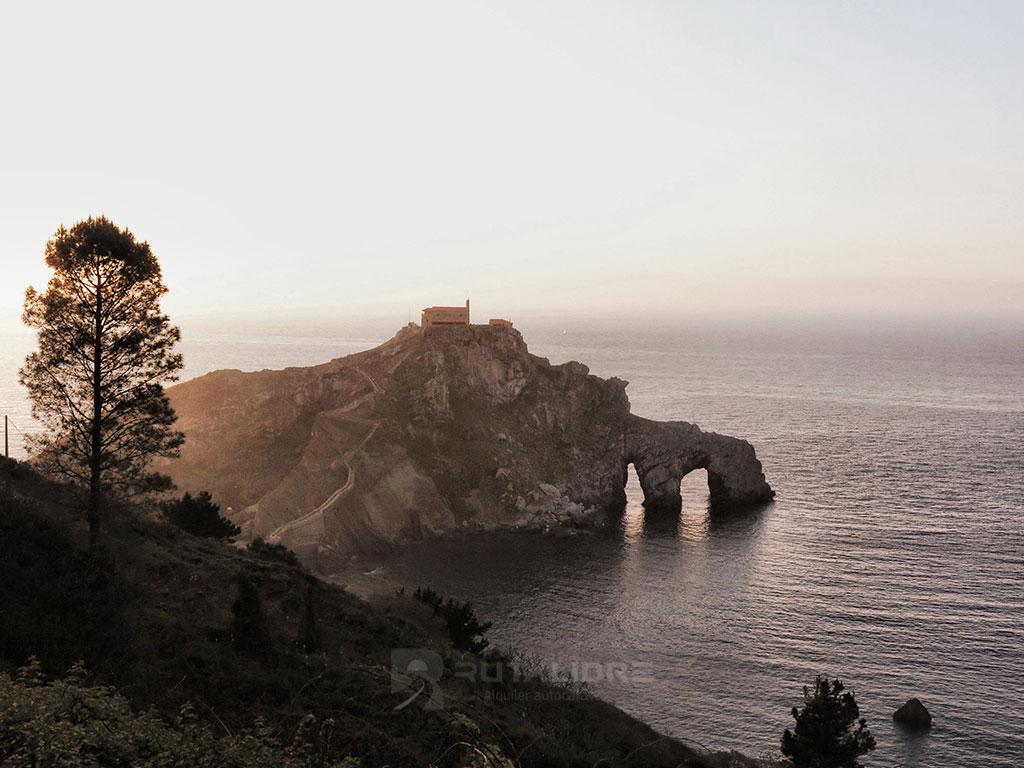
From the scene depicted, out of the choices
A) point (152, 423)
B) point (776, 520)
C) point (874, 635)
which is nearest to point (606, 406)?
point (776, 520)

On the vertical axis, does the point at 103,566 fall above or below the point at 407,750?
above

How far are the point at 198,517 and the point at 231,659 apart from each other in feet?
129

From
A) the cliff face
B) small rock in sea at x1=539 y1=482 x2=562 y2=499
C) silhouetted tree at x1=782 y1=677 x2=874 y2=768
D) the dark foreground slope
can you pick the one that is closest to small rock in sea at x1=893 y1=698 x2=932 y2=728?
silhouetted tree at x1=782 y1=677 x2=874 y2=768

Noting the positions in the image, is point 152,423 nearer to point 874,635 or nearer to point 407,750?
point 407,750

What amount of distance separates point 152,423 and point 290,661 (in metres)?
13.3

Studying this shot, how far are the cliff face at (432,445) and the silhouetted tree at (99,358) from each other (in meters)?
52.5

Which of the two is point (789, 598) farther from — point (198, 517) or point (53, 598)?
point (53, 598)

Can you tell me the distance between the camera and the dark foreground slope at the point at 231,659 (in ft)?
57.9

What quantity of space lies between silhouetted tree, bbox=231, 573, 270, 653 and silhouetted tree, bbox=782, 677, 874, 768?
1080 inches

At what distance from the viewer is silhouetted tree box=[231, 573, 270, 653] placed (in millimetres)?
24844

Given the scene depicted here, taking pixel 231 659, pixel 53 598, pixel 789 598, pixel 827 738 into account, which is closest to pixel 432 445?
pixel 789 598

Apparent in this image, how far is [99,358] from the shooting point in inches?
1142

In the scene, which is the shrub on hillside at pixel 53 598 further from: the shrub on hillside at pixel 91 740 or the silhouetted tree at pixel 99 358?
the silhouetted tree at pixel 99 358

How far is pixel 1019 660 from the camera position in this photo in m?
53.0
